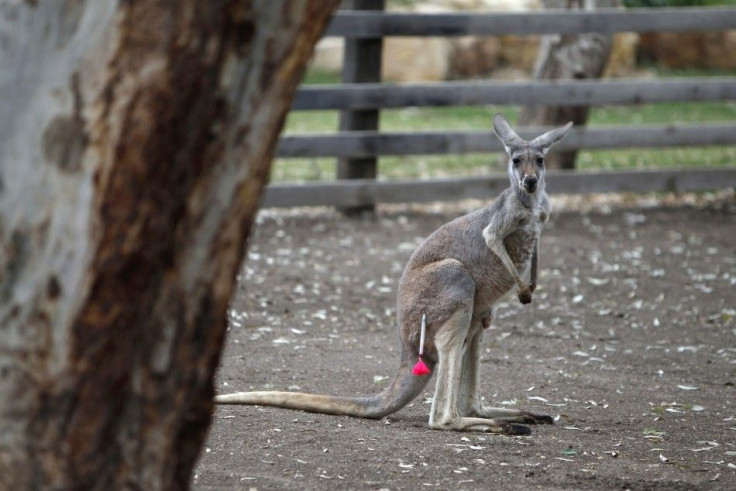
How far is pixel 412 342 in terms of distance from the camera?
443 centimetres

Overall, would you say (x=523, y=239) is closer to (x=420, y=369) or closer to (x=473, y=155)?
(x=420, y=369)

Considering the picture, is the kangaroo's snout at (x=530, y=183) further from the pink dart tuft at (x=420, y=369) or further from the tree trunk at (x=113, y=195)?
the tree trunk at (x=113, y=195)

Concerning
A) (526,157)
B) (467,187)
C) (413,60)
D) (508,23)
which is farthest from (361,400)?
(413,60)

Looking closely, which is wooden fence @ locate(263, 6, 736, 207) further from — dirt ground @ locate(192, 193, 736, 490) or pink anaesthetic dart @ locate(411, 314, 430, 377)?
pink anaesthetic dart @ locate(411, 314, 430, 377)

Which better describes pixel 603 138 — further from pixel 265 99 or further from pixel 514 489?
pixel 265 99

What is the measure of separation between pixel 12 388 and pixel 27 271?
0.26 m

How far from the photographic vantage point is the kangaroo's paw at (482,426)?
14.0 ft

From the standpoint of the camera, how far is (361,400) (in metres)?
4.36

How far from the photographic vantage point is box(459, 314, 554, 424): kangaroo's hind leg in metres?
4.47

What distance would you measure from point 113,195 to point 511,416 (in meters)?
2.64

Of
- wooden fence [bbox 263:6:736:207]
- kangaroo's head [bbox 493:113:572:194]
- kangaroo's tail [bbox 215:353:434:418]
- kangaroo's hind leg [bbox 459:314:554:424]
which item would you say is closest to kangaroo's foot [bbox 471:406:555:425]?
kangaroo's hind leg [bbox 459:314:554:424]

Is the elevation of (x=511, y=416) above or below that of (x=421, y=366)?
below

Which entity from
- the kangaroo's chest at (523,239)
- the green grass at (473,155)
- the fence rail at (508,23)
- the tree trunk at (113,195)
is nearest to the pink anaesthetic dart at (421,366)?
the kangaroo's chest at (523,239)

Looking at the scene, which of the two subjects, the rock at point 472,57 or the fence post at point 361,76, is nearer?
the fence post at point 361,76
